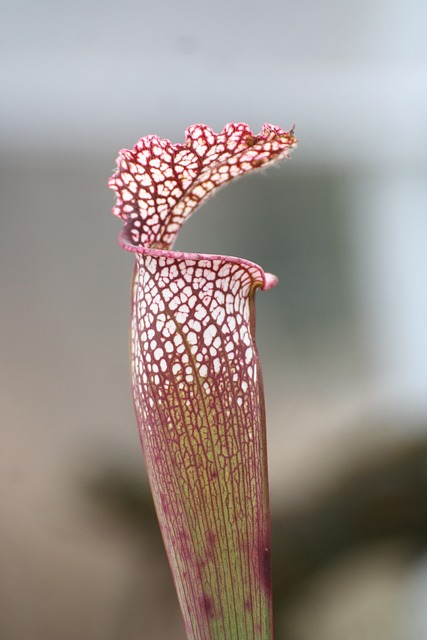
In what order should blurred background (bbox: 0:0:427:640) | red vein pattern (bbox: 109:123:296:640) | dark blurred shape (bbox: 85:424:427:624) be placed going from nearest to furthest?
red vein pattern (bbox: 109:123:296:640)
blurred background (bbox: 0:0:427:640)
dark blurred shape (bbox: 85:424:427:624)

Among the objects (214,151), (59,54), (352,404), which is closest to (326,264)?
(352,404)

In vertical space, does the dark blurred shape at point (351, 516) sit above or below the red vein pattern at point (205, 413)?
below

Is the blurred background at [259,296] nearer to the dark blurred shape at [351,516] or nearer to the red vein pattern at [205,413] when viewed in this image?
the dark blurred shape at [351,516]

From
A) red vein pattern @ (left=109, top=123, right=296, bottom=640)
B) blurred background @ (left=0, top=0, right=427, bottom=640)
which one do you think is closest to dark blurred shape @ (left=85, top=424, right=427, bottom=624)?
blurred background @ (left=0, top=0, right=427, bottom=640)

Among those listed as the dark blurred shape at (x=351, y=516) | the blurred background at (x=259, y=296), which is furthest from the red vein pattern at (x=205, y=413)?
the dark blurred shape at (x=351, y=516)

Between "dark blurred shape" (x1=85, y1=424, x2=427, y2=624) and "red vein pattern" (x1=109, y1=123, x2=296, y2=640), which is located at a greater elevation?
"red vein pattern" (x1=109, y1=123, x2=296, y2=640)

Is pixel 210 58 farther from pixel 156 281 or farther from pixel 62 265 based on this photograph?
pixel 156 281

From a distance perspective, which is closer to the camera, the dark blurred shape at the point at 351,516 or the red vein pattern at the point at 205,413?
the red vein pattern at the point at 205,413

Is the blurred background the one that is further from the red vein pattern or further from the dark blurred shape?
the red vein pattern
